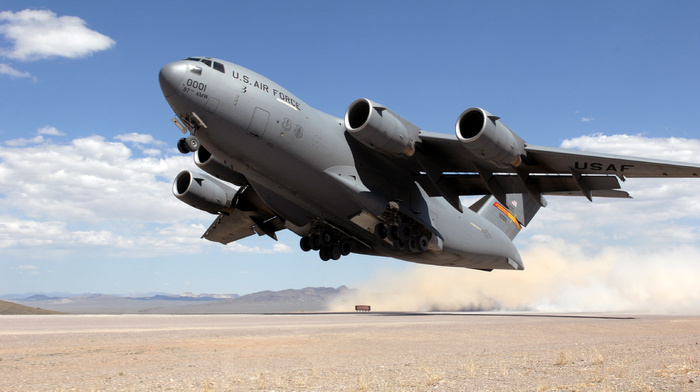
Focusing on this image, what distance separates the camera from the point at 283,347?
9336 millimetres

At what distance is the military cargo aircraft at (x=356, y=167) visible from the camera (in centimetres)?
1220

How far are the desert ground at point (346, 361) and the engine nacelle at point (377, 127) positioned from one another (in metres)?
4.34

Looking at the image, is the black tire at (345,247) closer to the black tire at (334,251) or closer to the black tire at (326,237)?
the black tire at (334,251)

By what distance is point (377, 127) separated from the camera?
499 inches

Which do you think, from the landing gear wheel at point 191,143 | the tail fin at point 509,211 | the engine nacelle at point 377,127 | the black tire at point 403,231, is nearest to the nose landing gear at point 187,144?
the landing gear wheel at point 191,143

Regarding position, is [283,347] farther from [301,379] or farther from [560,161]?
[560,161]

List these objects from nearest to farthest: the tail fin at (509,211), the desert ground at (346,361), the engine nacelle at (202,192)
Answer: the desert ground at (346,361) < the engine nacelle at (202,192) < the tail fin at (509,211)

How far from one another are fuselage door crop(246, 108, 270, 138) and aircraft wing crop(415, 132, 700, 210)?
13.2 ft

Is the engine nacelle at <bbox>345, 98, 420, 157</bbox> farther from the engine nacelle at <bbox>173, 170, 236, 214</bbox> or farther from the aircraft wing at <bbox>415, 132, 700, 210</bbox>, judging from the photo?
the engine nacelle at <bbox>173, 170, 236, 214</bbox>

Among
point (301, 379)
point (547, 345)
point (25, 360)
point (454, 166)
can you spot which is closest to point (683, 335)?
point (547, 345)

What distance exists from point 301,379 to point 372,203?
28.6 ft

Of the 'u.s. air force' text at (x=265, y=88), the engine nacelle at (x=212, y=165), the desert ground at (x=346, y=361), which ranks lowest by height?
the desert ground at (x=346, y=361)

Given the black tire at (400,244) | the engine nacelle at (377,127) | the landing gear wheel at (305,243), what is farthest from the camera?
the landing gear wheel at (305,243)

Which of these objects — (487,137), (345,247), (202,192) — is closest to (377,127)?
(487,137)
